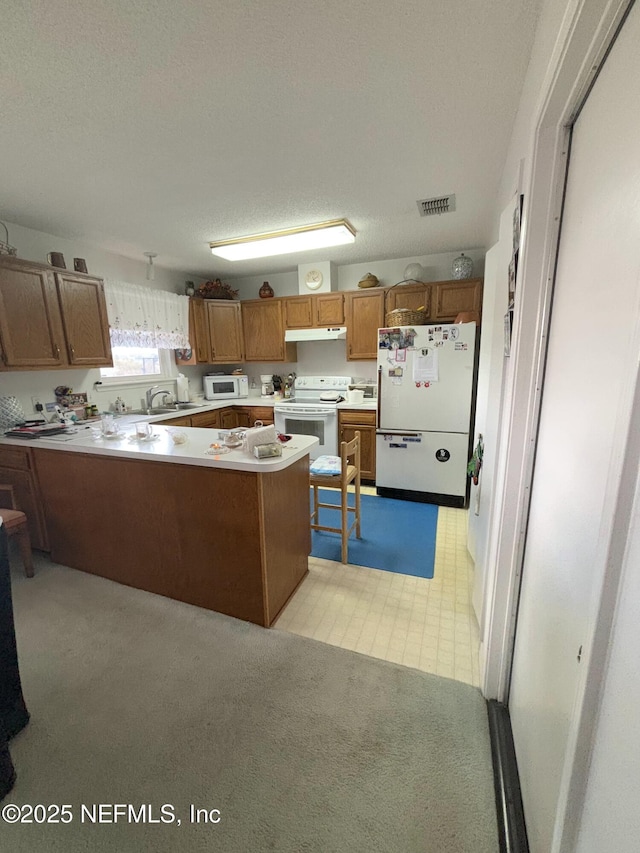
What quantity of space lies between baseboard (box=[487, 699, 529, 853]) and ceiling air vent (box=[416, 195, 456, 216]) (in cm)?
288

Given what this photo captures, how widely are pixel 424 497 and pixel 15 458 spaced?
11.0 feet

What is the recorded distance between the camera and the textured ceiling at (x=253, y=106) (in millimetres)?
1083

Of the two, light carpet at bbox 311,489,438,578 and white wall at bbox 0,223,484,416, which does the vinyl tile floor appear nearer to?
light carpet at bbox 311,489,438,578

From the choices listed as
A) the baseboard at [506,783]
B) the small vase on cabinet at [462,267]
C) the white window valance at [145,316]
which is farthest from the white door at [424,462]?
the white window valance at [145,316]

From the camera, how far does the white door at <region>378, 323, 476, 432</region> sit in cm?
299

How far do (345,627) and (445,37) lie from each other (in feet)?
8.30

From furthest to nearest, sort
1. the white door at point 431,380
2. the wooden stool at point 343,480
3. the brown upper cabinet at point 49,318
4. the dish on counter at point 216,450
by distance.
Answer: the white door at point 431,380 → the brown upper cabinet at point 49,318 → the wooden stool at point 343,480 → the dish on counter at point 216,450

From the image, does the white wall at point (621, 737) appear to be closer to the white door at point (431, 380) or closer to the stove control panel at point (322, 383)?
the white door at point (431, 380)

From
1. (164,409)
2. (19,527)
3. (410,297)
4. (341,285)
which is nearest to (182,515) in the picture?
(19,527)

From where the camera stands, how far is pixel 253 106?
1.44 metres

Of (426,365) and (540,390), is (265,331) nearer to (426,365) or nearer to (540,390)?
(426,365)

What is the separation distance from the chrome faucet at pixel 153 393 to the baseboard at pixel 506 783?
144 inches

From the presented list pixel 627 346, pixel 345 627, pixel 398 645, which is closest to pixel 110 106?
pixel 627 346

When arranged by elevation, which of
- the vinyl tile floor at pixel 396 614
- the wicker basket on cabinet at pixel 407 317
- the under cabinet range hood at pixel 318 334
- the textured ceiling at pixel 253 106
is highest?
the textured ceiling at pixel 253 106
